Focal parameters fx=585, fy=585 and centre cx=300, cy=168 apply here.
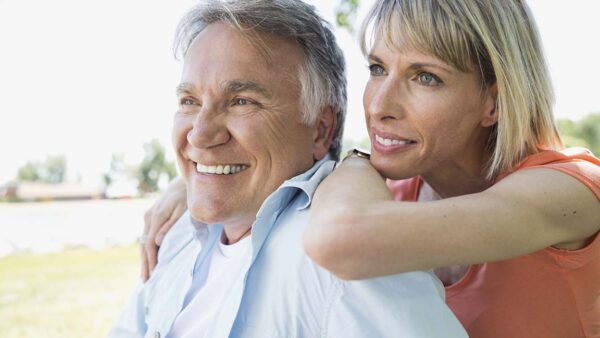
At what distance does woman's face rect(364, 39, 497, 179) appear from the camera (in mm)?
1720

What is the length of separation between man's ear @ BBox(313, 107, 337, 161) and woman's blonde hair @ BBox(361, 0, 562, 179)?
0.99 feet

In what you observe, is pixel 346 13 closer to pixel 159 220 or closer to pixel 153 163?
pixel 159 220

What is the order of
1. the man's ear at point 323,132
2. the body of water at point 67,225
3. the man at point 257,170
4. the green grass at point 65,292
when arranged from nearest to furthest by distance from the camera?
the man at point 257,170
the man's ear at point 323,132
the green grass at point 65,292
the body of water at point 67,225

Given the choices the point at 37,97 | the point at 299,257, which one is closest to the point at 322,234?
the point at 299,257

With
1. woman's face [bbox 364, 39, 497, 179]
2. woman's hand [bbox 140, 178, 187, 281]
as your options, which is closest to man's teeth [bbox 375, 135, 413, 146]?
woman's face [bbox 364, 39, 497, 179]

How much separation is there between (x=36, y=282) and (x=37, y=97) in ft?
84.4

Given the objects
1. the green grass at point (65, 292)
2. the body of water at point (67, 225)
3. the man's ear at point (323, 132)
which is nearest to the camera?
the man's ear at point (323, 132)

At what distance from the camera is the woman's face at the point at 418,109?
172 centimetres

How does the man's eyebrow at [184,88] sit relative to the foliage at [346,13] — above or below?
below

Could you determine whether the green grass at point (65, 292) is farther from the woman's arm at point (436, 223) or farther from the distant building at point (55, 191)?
the distant building at point (55, 191)

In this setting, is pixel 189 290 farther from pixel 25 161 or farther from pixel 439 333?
pixel 25 161

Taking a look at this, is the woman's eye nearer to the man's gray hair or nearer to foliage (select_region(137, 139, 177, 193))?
the man's gray hair

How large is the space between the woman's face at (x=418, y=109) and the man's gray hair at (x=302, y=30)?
19cm

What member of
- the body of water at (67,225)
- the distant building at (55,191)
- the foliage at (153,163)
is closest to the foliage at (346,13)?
the body of water at (67,225)
